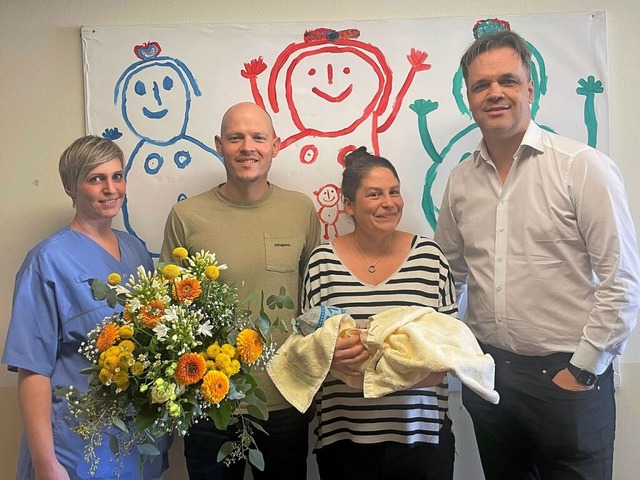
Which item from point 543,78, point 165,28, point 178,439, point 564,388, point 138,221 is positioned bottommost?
point 178,439

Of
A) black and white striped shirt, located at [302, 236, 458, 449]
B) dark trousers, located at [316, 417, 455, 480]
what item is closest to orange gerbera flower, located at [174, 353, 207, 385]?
black and white striped shirt, located at [302, 236, 458, 449]

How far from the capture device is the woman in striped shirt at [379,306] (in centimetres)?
159

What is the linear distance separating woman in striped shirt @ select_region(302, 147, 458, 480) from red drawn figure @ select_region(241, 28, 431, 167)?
1.29 feet

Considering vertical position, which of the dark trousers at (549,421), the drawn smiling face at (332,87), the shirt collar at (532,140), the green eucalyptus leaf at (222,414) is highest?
the drawn smiling face at (332,87)

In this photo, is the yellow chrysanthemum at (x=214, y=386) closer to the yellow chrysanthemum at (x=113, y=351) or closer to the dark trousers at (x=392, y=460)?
the yellow chrysanthemum at (x=113, y=351)

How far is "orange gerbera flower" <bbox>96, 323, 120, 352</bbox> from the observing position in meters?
1.26

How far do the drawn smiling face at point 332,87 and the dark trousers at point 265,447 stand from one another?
0.99m

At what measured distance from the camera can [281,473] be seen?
1772 mm

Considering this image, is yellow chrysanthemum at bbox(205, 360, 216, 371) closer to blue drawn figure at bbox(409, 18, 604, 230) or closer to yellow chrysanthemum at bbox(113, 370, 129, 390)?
yellow chrysanthemum at bbox(113, 370, 129, 390)

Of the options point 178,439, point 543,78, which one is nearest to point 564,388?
point 543,78

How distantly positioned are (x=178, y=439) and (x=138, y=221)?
2.51 feet

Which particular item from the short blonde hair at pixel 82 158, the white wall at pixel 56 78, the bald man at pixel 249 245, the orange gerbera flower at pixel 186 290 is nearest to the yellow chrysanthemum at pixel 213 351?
the orange gerbera flower at pixel 186 290

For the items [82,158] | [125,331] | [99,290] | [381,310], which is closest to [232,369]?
[125,331]

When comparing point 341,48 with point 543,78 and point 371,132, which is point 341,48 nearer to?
point 371,132
